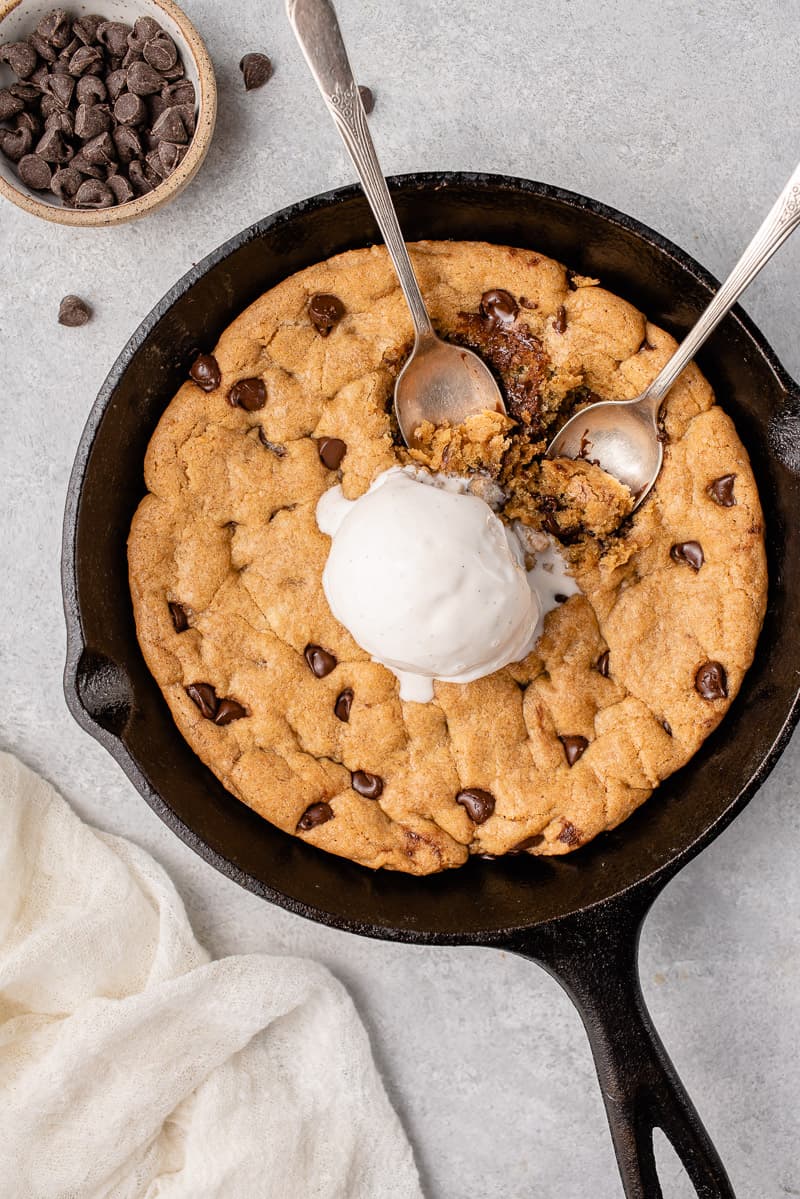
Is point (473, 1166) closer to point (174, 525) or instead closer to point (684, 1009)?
point (684, 1009)

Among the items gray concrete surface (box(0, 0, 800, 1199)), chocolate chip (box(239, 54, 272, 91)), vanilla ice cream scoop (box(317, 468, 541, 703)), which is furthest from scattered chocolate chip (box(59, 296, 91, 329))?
vanilla ice cream scoop (box(317, 468, 541, 703))

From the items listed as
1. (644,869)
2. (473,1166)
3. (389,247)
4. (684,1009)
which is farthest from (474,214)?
(473,1166)

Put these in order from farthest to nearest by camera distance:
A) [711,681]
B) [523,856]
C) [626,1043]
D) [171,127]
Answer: [171,127] < [523,856] < [711,681] < [626,1043]

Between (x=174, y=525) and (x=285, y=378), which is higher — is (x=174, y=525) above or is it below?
below

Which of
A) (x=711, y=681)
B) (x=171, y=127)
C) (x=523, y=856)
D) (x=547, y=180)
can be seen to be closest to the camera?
(x=711, y=681)

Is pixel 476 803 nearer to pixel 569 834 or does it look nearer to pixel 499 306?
pixel 569 834

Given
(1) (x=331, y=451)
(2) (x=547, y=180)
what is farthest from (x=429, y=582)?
(2) (x=547, y=180)

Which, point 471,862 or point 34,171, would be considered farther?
point 34,171
